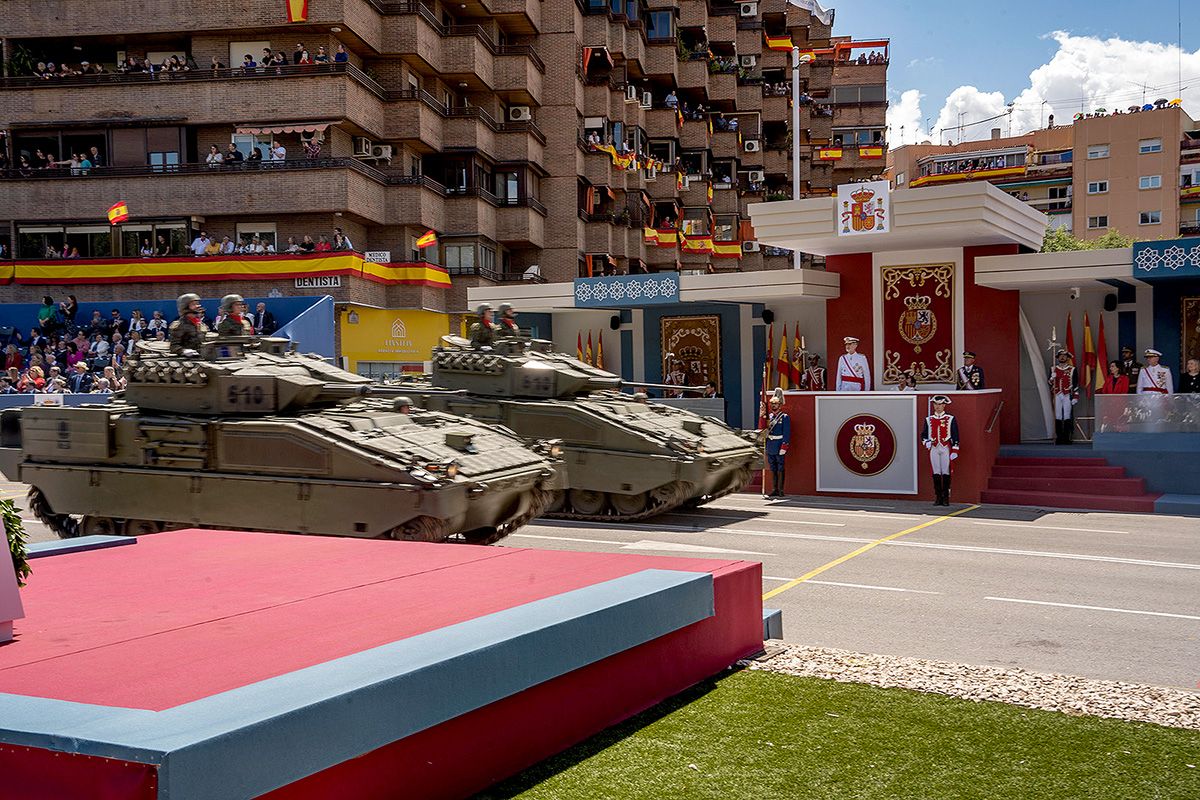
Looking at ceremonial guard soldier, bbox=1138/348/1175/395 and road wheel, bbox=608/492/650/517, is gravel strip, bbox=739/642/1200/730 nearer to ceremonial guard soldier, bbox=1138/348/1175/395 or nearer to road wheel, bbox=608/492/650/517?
road wheel, bbox=608/492/650/517

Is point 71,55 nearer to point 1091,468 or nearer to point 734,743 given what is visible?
point 1091,468

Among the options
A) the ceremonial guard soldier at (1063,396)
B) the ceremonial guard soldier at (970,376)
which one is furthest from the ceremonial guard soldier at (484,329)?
the ceremonial guard soldier at (1063,396)

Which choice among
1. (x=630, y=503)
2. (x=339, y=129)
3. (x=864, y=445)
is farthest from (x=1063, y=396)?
(x=339, y=129)

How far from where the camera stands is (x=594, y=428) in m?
17.3

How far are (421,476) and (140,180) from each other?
1223 inches

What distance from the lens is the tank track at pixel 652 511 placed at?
1706 cm

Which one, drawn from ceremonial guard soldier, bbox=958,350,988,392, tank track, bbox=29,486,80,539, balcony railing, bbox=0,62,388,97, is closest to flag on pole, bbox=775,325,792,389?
ceremonial guard soldier, bbox=958,350,988,392

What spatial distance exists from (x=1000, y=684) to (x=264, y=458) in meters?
9.49

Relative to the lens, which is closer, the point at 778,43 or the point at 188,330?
the point at 188,330

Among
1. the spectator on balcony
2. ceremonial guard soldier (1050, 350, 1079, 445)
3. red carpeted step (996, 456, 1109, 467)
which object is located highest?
the spectator on balcony

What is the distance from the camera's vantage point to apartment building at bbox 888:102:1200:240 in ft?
224

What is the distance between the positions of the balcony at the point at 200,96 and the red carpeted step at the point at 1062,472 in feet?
84.3

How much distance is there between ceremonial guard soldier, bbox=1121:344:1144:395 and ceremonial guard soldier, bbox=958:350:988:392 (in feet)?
9.07

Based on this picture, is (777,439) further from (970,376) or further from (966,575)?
(966,575)
